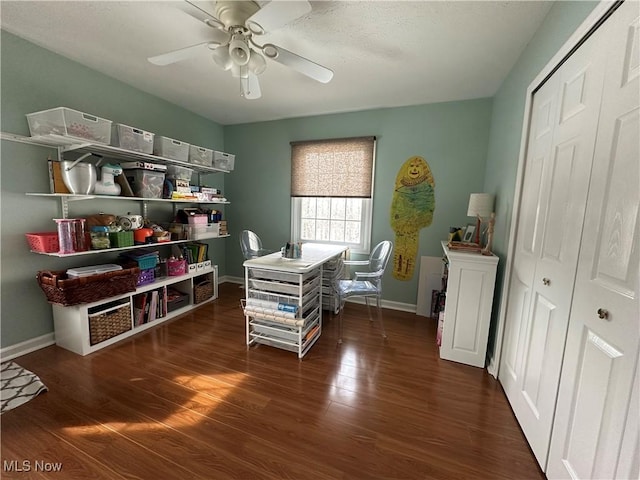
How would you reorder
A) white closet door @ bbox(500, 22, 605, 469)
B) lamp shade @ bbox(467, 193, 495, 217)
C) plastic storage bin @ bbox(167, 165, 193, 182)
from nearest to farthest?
1. white closet door @ bbox(500, 22, 605, 469)
2. lamp shade @ bbox(467, 193, 495, 217)
3. plastic storage bin @ bbox(167, 165, 193, 182)

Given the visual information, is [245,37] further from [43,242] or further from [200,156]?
[43,242]

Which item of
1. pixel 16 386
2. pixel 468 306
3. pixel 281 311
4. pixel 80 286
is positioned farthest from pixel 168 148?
pixel 468 306

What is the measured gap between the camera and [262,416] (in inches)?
60.6

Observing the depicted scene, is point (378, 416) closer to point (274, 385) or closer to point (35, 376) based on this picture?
point (274, 385)

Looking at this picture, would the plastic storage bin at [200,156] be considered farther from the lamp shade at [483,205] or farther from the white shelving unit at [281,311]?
the lamp shade at [483,205]

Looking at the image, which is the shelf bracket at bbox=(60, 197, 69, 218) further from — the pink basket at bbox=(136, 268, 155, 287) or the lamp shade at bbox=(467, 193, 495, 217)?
the lamp shade at bbox=(467, 193, 495, 217)

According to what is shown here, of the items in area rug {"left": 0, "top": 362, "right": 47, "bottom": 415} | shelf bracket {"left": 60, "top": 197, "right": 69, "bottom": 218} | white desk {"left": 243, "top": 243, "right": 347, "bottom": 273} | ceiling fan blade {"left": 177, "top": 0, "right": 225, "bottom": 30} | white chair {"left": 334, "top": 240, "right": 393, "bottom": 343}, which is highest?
ceiling fan blade {"left": 177, "top": 0, "right": 225, "bottom": 30}

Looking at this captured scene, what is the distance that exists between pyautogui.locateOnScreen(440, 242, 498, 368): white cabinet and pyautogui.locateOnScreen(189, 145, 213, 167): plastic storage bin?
2.89 metres

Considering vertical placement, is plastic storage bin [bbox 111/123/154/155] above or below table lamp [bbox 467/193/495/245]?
above

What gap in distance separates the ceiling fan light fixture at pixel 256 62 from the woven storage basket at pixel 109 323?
7.71ft

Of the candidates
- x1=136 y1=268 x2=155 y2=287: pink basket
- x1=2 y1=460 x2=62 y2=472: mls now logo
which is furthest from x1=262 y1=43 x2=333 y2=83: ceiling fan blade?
x1=2 y1=460 x2=62 y2=472: mls now logo

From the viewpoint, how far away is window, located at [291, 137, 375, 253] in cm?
324

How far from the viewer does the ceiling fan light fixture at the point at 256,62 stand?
159 cm

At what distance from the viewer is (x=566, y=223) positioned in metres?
1.18
